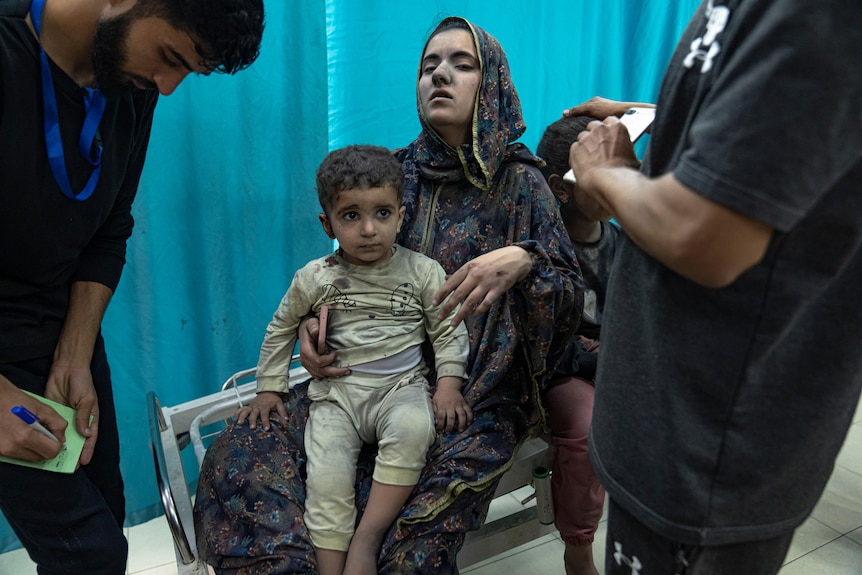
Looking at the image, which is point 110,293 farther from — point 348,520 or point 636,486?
point 636,486

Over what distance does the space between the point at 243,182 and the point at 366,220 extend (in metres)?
0.85

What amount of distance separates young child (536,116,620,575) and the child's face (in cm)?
50

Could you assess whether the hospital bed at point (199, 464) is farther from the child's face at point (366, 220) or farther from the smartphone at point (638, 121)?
the smartphone at point (638, 121)

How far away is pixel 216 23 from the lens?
3.80 feet

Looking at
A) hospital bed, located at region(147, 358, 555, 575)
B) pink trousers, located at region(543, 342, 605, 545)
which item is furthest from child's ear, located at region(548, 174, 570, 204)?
hospital bed, located at region(147, 358, 555, 575)

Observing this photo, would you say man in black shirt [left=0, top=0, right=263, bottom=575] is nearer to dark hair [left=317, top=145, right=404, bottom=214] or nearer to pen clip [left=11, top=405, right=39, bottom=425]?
pen clip [left=11, top=405, right=39, bottom=425]

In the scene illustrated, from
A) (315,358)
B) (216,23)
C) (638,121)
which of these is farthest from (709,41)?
(315,358)

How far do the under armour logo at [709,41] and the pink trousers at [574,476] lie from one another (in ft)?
3.91

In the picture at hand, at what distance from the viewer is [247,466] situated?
144cm

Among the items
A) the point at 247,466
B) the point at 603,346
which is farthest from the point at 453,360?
the point at 603,346

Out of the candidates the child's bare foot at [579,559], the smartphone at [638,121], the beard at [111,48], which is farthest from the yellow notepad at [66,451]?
the child's bare foot at [579,559]

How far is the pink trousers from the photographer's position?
1667 mm

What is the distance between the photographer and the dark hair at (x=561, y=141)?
209 centimetres

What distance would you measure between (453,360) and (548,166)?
3.15ft
